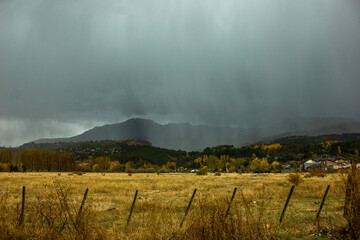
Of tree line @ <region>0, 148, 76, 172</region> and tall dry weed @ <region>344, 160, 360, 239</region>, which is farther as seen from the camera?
tree line @ <region>0, 148, 76, 172</region>

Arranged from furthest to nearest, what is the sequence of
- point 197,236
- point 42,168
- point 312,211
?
point 42,168, point 312,211, point 197,236

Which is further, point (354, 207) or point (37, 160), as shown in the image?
point (37, 160)

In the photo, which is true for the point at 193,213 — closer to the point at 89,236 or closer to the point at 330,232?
the point at 89,236

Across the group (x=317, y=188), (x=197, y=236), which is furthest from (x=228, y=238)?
(x=317, y=188)

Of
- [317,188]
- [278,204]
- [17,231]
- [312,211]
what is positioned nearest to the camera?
[17,231]

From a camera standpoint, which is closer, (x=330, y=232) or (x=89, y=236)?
(x=89, y=236)

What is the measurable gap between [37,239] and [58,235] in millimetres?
581

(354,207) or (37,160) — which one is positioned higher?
(354,207)

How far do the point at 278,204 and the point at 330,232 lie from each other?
6829mm

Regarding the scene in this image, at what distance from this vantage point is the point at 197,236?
528 centimetres

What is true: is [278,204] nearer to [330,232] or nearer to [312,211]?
[312,211]

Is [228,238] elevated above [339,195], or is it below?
above

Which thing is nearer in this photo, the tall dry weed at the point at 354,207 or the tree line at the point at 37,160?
the tall dry weed at the point at 354,207

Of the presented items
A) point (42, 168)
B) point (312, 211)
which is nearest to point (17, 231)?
point (312, 211)
